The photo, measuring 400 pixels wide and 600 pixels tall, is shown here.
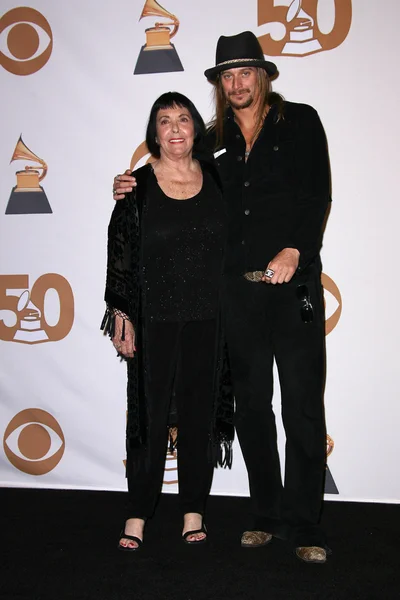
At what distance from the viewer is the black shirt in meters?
2.05

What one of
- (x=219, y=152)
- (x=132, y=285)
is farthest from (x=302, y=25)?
(x=132, y=285)

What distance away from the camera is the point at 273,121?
213 centimetres

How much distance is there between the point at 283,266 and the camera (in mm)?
1943

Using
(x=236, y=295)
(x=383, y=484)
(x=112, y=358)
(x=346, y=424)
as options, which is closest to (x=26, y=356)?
(x=112, y=358)

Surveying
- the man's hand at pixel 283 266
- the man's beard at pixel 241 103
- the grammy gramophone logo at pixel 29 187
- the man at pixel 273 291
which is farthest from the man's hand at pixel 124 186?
the grammy gramophone logo at pixel 29 187

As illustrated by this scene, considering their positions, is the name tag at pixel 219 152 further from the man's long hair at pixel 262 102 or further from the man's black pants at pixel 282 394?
the man's black pants at pixel 282 394

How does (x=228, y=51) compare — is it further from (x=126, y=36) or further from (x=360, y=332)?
(x=360, y=332)

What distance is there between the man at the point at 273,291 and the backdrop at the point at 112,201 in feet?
1.60

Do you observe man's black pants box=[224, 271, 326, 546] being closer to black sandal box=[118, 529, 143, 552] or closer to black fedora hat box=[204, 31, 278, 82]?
black sandal box=[118, 529, 143, 552]

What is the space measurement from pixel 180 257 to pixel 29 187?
3.37 feet

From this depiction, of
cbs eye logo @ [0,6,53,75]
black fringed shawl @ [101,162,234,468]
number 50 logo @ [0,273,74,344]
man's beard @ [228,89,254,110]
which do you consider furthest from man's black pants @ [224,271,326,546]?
cbs eye logo @ [0,6,53,75]

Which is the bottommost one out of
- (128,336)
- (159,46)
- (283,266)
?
(128,336)

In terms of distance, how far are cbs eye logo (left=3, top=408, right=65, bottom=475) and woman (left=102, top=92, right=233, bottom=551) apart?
2.54 feet

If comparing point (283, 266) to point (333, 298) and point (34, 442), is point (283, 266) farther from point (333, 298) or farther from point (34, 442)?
point (34, 442)
